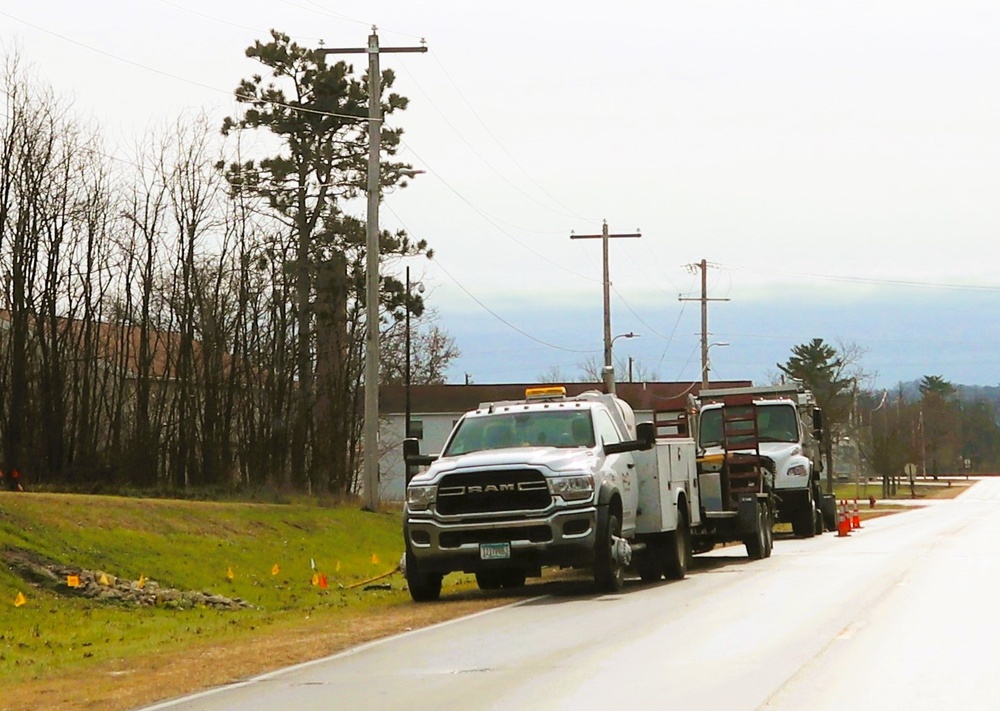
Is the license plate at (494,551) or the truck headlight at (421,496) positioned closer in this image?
the license plate at (494,551)

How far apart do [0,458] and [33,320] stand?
3499mm

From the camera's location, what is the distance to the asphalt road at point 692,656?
10.4 metres

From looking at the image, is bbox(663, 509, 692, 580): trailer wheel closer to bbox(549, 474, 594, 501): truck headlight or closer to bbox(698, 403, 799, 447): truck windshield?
bbox(549, 474, 594, 501): truck headlight

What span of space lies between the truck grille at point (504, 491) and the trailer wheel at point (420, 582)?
0.94 m

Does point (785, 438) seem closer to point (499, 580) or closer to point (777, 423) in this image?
point (777, 423)

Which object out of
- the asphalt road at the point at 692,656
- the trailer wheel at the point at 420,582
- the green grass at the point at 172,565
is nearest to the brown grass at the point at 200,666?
the asphalt road at the point at 692,656

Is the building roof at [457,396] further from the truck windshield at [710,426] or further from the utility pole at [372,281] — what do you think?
the truck windshield at [710,426]

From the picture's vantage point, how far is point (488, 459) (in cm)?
1869

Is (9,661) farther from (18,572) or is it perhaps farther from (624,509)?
(624,509)

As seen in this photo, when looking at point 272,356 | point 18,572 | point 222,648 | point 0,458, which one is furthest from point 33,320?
point 222,648

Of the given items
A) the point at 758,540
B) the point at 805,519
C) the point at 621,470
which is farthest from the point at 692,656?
the point at 805,519

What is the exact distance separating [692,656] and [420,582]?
7166 mm

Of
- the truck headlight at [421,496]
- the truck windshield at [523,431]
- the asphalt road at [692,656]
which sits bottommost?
the asphalt road at [692,656]

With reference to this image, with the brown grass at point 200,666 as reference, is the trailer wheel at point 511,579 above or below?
above
